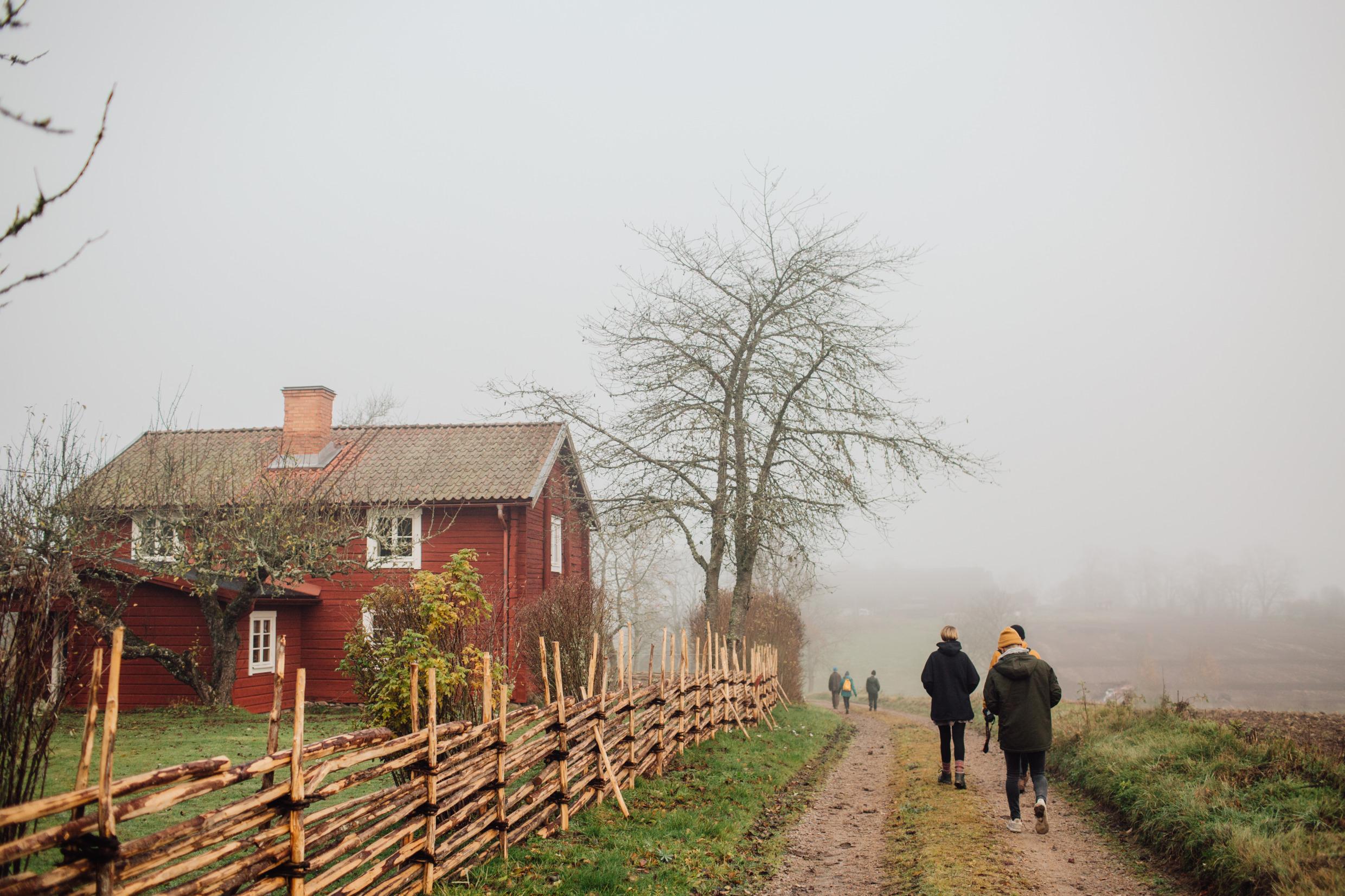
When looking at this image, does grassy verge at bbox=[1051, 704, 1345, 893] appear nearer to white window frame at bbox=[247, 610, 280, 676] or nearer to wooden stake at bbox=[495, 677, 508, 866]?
wooden stake at bbox=[495, 677, 508, 866]

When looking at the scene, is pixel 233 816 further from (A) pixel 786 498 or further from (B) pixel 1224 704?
(B) pixel 1224 704

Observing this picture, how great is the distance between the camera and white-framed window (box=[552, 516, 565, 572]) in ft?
79.5

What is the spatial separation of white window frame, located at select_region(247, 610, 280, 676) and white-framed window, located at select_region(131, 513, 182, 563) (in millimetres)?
2488

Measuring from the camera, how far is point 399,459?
23.3 m

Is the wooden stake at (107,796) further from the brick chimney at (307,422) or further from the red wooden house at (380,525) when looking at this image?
the brick chimney at (307,422)

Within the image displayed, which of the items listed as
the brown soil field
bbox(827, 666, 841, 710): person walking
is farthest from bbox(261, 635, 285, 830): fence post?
bbox(827, 666, 841, 710): person walking

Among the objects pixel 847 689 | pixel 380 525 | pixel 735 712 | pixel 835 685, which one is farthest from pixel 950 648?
pixel 835 685

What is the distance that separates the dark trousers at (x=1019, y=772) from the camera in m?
8.34

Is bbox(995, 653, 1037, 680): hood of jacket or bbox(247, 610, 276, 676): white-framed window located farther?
bbox(247, 610, 276, 676): white-framed window

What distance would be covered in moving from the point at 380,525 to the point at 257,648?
395 cm

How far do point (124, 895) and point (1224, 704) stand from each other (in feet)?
123

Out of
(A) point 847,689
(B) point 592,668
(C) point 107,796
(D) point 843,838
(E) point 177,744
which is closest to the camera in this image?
(C) point 107,796

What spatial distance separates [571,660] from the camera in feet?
45.7

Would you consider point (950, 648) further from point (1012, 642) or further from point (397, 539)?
point (397, 539)
